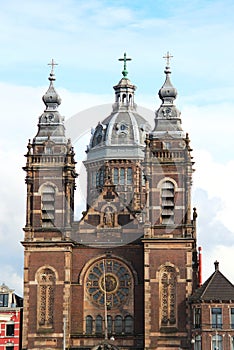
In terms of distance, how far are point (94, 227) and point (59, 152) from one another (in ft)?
21.7

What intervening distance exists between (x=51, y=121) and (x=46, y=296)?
14.5 m

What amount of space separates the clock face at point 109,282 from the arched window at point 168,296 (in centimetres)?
317

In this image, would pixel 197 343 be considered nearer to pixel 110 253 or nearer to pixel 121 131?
pixel 110 253

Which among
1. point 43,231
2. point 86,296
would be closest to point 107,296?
point 86,296

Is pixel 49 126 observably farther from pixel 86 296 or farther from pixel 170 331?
pixel 170 331

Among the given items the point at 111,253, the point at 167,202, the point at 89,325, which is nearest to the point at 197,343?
the point at 89,325

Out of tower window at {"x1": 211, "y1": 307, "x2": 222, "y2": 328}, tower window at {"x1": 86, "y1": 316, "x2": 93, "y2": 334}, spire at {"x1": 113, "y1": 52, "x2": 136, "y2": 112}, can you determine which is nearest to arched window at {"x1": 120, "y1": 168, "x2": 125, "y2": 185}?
spire at {"x1": 113, "y1": 52, "x2": 136, "y2": 112}

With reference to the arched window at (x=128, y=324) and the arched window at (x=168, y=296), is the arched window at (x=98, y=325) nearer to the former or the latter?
the arched window at (x=128, y=324)

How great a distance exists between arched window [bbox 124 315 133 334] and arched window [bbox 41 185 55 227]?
30.1 feet

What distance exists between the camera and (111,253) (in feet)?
240

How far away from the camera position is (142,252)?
239 ft

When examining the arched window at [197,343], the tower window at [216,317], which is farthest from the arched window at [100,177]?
the arched window at [197,343]

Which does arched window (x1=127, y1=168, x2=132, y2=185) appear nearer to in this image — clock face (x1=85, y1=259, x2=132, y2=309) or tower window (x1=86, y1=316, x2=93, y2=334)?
clock face (x1=85, y1=259, x2=132, y2=309)

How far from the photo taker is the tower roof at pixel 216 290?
226 feet
